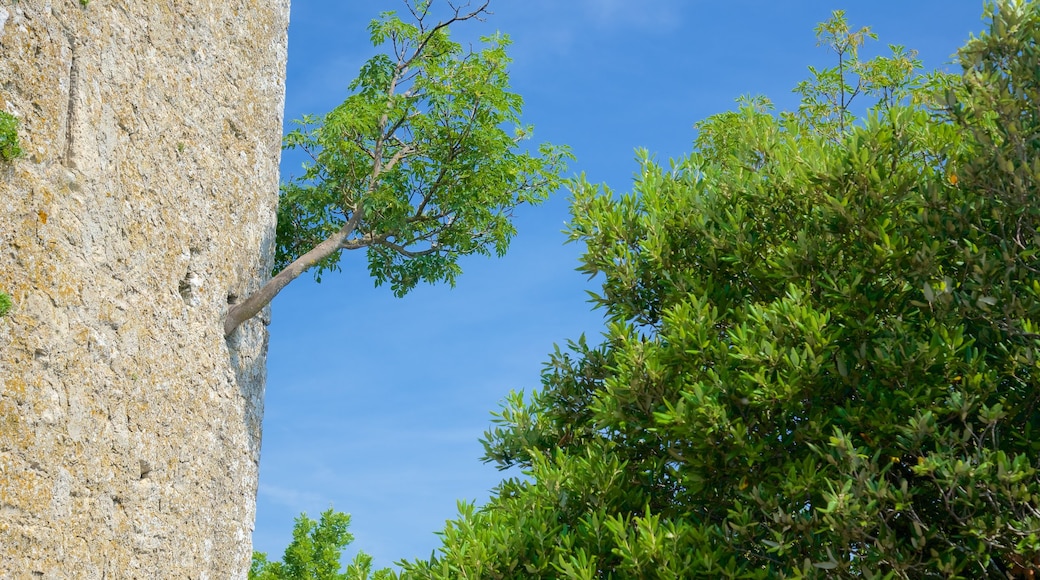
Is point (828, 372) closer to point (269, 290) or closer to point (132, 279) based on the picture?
point (132, 279)

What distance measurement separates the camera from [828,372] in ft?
24.0

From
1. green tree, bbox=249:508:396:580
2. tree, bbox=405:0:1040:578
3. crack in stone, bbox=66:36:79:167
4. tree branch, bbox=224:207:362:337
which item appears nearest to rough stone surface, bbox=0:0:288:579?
crack in stone, bbox=66:36:79:167

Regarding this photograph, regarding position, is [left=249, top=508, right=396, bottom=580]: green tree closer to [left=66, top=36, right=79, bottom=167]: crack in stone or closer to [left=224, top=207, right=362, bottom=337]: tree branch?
[left=224, top=207, right=362, bottom=337]: tree branch

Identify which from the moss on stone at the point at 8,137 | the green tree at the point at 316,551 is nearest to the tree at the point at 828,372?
the moss on stone at the point at 8,137

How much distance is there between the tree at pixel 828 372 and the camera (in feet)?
22.2

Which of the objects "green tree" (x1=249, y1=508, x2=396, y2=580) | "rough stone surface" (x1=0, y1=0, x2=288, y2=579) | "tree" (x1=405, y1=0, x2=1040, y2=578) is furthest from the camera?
"green tree" (x1=249, y1=508, x2=396, y2=580)

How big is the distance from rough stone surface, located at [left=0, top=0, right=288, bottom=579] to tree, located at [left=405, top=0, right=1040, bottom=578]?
381cm

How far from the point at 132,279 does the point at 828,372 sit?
738 cm

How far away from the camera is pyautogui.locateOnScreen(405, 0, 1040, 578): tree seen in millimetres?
6781

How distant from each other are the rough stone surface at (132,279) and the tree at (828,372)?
12.5 ft

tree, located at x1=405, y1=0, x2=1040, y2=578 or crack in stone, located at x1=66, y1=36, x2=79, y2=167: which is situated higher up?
crack in stone, located at x1=66, y1=36, x2=79, y2=167

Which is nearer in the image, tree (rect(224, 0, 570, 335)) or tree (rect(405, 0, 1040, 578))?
tree (rect(405, 0, 1040, 578))

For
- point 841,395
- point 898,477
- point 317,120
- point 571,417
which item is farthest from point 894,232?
point 317,120

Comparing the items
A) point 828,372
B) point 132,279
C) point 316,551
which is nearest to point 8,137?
point 132,279
